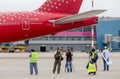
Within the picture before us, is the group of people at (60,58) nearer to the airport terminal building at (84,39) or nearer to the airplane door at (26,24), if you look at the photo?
the airplane door at (26,24)

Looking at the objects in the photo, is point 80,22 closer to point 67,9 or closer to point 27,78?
point 67,9

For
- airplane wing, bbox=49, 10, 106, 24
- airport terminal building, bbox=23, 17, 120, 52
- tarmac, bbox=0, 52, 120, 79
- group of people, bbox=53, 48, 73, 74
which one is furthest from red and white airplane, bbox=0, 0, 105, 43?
airport terminal building, bbox=23, 17, 120, 52

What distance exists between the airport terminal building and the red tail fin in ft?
202

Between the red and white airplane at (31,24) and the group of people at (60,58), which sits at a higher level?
the red and white airplane at (31,24)

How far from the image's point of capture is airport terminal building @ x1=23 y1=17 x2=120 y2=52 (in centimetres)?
11412

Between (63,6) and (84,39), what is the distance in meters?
76.0

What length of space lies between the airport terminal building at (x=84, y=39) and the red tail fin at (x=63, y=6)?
61.5 metres

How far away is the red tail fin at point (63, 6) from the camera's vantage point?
48.5 m

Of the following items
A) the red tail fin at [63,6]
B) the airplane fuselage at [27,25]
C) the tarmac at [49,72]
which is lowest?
the tarmac at [49,72]

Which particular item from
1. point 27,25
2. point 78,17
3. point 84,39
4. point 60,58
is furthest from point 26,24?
point 84,39

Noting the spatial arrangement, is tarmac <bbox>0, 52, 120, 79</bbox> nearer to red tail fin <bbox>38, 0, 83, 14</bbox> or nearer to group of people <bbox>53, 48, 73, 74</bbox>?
group of people <bbox>53, 48, 73, 74</bbox>

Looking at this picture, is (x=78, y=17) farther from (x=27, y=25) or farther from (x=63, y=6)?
(x=27, y=25)

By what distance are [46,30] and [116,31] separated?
7178cm

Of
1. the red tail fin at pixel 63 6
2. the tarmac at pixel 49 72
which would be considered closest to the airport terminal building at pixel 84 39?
the red tail fin at pixel 63 6
